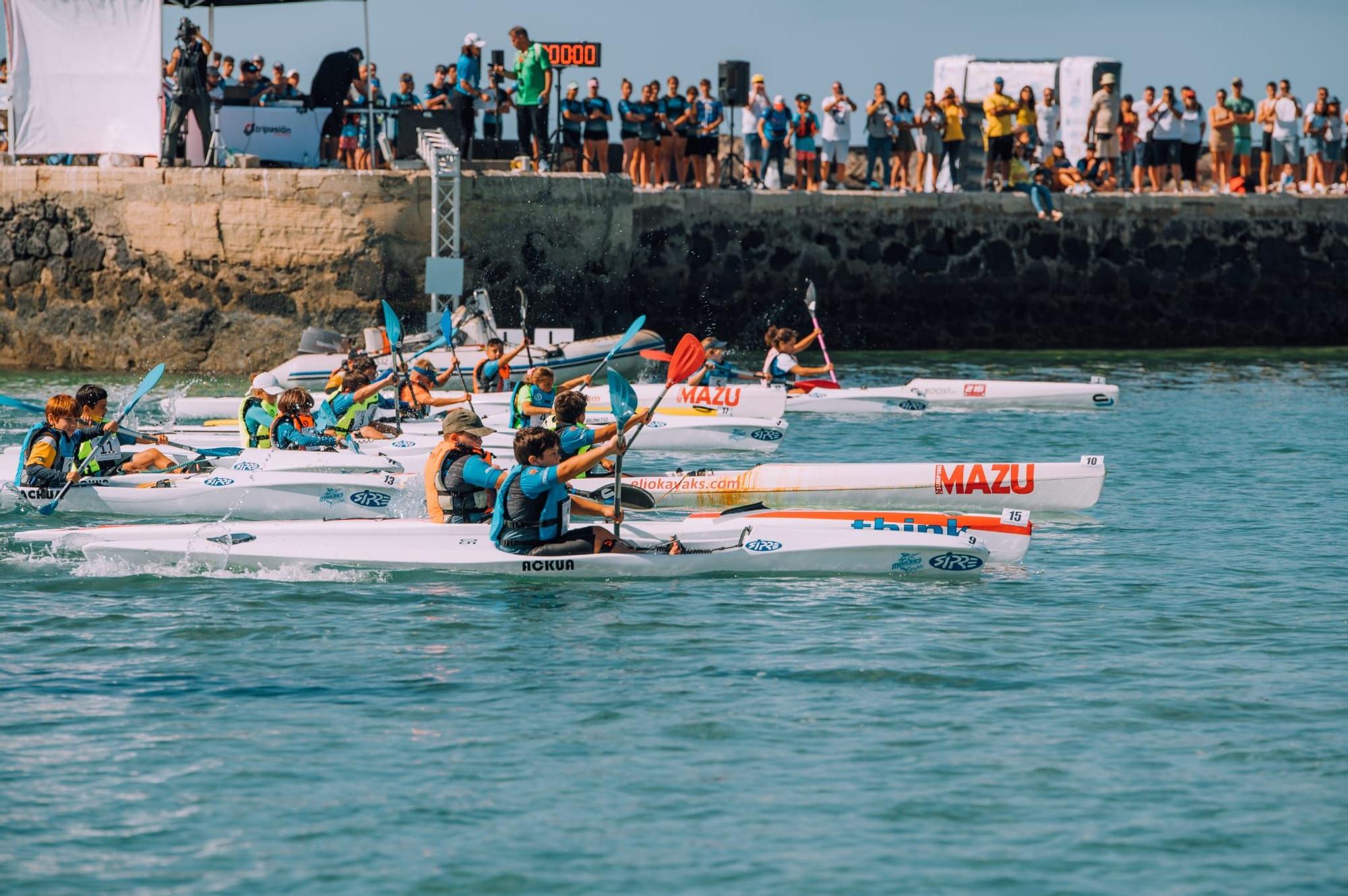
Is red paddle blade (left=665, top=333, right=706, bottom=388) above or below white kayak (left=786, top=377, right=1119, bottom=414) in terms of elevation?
above

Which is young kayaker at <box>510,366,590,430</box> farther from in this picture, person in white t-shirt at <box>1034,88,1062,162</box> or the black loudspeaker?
person in white t-shirt at <box>1034,88,1062,162</box>

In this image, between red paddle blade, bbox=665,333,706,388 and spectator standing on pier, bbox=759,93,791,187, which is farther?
spectator standing on pier, bbox=759,93,791,187

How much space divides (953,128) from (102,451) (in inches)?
619

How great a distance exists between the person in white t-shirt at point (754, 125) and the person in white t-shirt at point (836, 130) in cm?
90

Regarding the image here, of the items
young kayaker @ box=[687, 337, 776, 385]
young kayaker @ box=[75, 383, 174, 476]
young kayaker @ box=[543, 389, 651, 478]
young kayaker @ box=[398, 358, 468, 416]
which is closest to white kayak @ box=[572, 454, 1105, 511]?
young kayaker @ box=[543, 389, 651, 478]

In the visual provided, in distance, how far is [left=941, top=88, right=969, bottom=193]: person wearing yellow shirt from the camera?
26.1 meters

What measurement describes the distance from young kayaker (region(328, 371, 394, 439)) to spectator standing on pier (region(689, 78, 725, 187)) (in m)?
10.4

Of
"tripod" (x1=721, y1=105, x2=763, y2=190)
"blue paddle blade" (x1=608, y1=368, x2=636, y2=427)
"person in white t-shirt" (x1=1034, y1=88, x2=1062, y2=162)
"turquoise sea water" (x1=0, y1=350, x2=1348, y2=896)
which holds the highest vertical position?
"person in white t-shirt" (x1=1034, y1=88, x2=1062, y2=162)

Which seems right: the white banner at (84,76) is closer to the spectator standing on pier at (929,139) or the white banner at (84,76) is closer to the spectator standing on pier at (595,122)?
the spectator standing on pier at (595,122)

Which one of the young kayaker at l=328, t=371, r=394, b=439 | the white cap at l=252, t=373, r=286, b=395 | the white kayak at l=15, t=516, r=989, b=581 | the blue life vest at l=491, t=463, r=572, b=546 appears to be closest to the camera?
the blue life vest at l=491, t=463, r=572, b=546

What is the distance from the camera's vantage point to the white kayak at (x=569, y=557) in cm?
1146

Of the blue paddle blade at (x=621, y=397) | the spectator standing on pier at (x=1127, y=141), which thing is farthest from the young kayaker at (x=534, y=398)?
the spectator standing on pier at (x=1127, y=141)

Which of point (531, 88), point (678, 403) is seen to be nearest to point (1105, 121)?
point (531, 88)

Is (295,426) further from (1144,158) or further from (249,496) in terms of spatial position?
(1144,158)
